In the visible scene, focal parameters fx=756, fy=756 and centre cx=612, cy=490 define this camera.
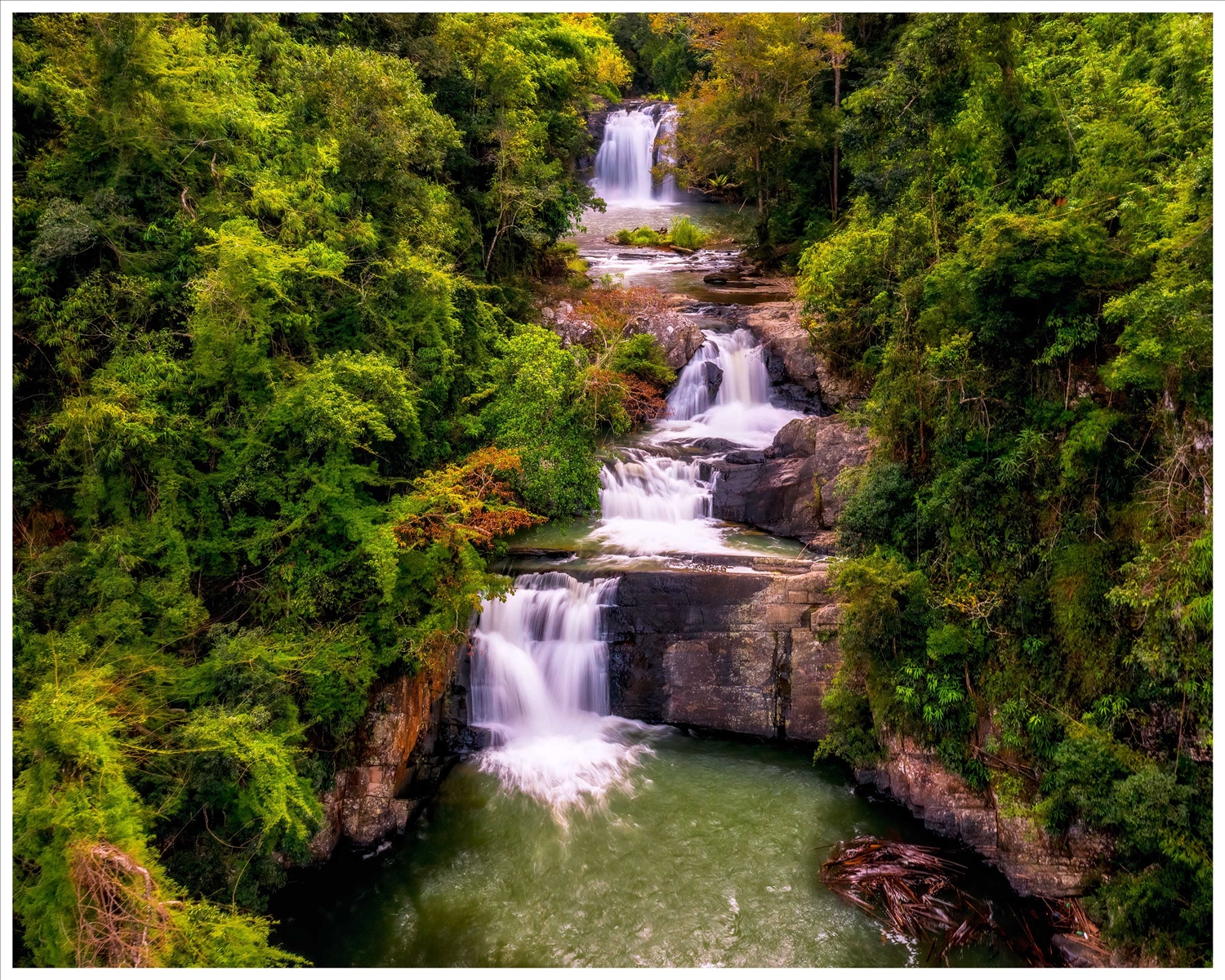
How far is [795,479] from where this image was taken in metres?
Answer: 16.4

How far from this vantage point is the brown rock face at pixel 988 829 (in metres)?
9.50

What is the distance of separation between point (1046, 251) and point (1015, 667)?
18.0 feet

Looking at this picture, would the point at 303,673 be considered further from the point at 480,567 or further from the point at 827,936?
the point at 827,936

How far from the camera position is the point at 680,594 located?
539 inches

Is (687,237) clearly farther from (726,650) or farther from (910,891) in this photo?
(910,891)

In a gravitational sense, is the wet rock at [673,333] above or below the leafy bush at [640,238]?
below

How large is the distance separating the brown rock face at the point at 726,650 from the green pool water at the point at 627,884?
2.87ft

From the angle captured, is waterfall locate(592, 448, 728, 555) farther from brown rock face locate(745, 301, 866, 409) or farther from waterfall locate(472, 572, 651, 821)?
brown rock face locate(745, 301, 866, 409)

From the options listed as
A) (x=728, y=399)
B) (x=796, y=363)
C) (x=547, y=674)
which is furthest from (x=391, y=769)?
(x=796, y=363)

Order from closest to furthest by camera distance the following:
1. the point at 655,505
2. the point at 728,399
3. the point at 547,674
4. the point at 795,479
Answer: the point at 547,674 → the point at 795,479 → the point at 655,505 → the point at 728,399

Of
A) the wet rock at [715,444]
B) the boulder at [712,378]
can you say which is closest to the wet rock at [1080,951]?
the wet rock at [715,444]

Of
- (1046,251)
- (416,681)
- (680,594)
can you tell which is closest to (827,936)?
(680,594)

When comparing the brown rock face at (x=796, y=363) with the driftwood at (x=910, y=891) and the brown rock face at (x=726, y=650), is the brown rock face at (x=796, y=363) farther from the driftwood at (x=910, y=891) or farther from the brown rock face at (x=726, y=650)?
the driftwood at (x=910, y=891)

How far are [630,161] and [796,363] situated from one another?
21602 mm
